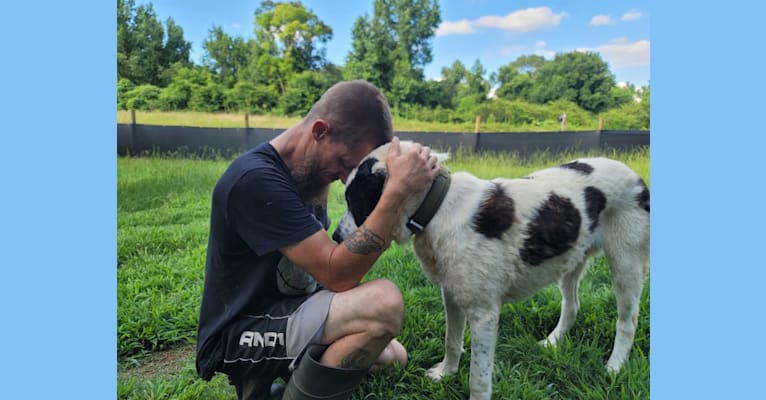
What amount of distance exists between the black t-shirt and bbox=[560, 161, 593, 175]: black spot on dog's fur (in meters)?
1.27

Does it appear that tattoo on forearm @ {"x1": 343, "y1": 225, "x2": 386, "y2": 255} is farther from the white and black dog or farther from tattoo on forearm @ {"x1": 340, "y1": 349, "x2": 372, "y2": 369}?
tattoo on forearm @ {"x1": 340, "y1": 349, "x2": 372, "y2": 369}

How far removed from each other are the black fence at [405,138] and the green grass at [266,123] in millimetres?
25

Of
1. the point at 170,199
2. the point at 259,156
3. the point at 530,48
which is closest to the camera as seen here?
the point at 259,156

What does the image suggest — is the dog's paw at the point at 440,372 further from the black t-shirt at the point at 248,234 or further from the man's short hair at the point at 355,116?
the man's short hair at the point at 355,116

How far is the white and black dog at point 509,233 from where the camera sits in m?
2.10

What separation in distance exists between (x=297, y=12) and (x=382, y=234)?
5.09 ft

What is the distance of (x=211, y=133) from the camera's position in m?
3.03

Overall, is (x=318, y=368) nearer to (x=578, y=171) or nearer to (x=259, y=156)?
(x=259, y=156)

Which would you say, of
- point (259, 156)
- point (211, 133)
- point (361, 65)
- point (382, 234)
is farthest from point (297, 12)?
point (382, 234)

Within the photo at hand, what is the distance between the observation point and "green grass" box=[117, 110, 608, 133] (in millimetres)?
2828

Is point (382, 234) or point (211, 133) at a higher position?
point (211, 133)

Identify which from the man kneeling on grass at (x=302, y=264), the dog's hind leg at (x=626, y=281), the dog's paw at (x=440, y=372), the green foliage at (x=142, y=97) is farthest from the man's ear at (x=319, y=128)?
the dog's hind leg at (x=626, y=281)

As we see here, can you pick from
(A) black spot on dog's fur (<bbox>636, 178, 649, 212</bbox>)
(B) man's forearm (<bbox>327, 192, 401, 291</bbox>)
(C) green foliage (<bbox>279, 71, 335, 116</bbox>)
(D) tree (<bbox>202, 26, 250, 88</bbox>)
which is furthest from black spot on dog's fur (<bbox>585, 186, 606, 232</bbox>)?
(D) tree (<bbox>202, 26, 250, 88</bbox>)

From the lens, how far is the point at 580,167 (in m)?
2.42
